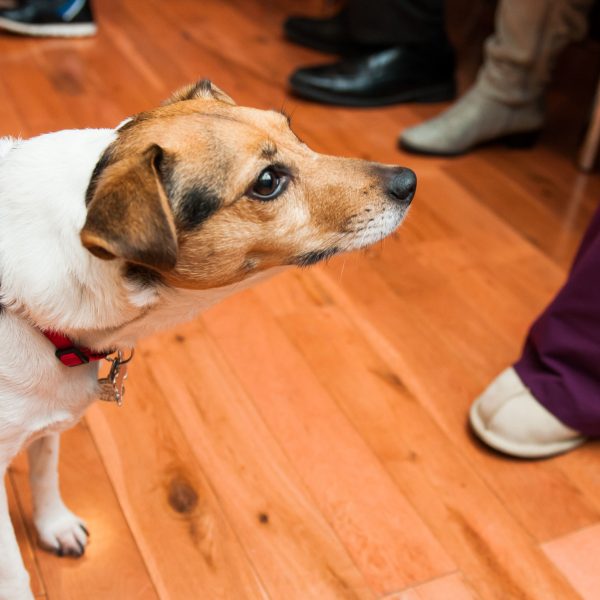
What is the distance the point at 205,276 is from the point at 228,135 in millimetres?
209

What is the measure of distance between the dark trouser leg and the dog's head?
78.0 inches

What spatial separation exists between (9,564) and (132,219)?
59 centimetres

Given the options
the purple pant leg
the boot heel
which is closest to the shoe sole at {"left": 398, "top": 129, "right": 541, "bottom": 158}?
the boot heel

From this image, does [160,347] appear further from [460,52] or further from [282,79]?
[460,52]

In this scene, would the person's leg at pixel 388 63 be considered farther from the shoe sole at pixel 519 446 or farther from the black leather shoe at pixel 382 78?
the shoe sole at pixel 519 446

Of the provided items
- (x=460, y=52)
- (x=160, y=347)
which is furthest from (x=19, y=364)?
(x=460, y=52)

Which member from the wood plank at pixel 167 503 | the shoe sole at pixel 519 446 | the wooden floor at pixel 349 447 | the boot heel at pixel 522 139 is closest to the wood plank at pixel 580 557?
the wooden floor at pixel 349 447

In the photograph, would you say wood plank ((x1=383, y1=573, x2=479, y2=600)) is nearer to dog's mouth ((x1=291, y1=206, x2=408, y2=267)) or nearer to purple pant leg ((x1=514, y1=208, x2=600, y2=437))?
purple pant leg ((x1=514, y1=208, x2=600, y2=437))

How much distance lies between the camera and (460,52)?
3676 millimetres

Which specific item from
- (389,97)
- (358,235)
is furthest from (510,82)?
(358,235)

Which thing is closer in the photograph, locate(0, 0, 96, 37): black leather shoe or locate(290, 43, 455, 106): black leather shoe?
locate(290, 43, 455, 106): black leather shoe

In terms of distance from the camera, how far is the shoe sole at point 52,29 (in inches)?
130

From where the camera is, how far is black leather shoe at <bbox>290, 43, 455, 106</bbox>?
10.1ft

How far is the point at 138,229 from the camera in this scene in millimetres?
1019
